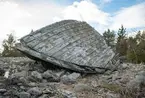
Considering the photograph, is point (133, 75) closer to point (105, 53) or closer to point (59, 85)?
point (105, 53)

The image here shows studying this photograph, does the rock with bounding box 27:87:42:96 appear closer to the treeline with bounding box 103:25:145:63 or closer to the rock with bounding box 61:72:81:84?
the rock with bounding box 61:72:81:84

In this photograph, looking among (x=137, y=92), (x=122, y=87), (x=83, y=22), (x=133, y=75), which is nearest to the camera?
(x=137, y=92)

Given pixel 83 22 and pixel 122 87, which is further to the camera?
pixel 83 22

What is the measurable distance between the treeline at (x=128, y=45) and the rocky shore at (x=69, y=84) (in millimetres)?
3102

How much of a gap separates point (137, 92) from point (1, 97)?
368 centimetres

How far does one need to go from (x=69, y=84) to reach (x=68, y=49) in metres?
1.76

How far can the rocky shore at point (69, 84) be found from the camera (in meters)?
7.49

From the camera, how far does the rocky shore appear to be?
749 cm

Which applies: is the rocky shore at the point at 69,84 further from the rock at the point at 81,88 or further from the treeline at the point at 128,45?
the treeline at the point at 128,45

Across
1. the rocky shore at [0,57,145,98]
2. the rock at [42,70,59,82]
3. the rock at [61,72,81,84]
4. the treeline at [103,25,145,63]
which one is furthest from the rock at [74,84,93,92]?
the treeline at [103,25,145,63]

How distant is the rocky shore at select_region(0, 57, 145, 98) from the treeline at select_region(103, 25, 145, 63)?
310 cm

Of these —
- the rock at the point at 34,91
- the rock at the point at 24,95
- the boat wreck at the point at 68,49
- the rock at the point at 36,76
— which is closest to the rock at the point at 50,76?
the rock at the point at 36,76

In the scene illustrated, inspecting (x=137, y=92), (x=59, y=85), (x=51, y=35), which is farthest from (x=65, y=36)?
(x=137, y=92)

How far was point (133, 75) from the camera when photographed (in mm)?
9359
